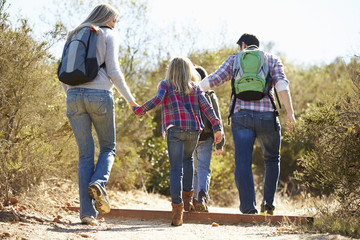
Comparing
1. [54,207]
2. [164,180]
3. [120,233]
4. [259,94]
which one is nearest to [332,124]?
[259,94]

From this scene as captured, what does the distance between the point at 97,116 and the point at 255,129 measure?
77.0 inches

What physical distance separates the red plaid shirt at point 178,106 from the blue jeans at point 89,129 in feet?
1.49

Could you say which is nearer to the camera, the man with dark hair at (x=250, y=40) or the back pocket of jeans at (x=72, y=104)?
the back pocket of jeans at (x=72, y=104)

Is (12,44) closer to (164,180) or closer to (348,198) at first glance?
(348,198)

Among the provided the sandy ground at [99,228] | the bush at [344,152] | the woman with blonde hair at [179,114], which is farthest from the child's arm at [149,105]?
the bush at [344,152]

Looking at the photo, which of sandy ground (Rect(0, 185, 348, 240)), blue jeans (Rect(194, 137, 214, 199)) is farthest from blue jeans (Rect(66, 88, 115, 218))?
blue jeans (Rect(194, 137, 214, 199))

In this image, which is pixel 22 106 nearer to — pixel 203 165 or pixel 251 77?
pixel 203 165

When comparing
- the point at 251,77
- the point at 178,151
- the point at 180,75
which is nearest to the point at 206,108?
the point at 180,75

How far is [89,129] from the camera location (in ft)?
15.7

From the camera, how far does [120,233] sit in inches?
173

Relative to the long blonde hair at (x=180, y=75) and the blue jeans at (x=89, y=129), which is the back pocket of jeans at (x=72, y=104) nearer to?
the blue jeans at (x=89, y=129)

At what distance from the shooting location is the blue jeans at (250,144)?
18.5 ft

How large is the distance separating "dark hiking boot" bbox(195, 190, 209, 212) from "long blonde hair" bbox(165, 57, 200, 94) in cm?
A: 153

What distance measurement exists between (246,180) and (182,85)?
1.42 metres
